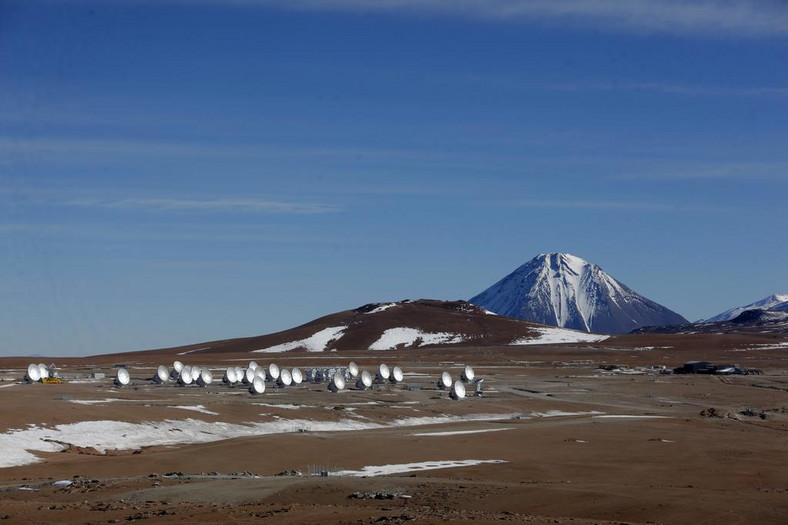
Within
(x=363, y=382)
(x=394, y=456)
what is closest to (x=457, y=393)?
(x=363, y=382)

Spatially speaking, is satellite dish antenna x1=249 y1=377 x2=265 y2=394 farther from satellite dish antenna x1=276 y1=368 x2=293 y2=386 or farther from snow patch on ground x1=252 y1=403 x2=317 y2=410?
snow patch on ground x1=252 y1=403 x2=317 y2=410

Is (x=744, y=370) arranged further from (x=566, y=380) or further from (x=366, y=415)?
(x=366, y=415)

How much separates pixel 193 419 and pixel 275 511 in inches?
1121

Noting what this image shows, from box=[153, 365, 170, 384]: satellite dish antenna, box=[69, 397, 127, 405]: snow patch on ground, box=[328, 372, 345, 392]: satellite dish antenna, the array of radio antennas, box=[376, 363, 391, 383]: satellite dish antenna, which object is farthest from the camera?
box=[153, 365, 170, 384]: satellite dish antenna

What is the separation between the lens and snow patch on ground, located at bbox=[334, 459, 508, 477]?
35.7 metres

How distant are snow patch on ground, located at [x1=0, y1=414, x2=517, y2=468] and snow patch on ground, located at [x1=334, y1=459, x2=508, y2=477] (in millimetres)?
13371

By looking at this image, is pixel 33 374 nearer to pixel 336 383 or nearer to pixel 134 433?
pixel 336 383

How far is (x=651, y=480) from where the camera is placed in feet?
115

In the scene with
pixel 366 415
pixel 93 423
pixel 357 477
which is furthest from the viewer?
pixel 366 415

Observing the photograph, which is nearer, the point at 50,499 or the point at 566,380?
the point at 50,499

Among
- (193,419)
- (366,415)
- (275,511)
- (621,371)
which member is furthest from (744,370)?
(275,511)

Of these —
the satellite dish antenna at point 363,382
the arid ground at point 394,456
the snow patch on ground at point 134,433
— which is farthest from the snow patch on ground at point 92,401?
the satellite dish antenna at point 363,382

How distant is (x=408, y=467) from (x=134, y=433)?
16.2 m

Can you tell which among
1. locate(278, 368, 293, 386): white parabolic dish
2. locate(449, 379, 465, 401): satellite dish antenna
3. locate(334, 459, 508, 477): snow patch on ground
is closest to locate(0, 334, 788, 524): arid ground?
locate(334, 459, 508, 477): snow patch on ground
